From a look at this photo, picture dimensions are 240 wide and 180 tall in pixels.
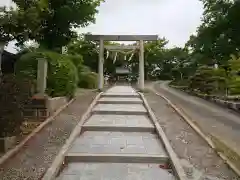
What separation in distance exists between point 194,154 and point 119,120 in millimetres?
3837

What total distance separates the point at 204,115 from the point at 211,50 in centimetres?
1482

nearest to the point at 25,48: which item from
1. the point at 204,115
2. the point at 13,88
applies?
the point at 204,115

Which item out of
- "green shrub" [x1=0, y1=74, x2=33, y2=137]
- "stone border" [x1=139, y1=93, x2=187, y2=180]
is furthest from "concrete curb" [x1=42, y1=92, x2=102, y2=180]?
"stone border" [x1=139, y1=93, x2=187, y2=180]

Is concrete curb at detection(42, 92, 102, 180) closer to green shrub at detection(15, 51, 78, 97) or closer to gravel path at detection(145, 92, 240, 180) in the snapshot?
gravel path at detection(145, 92, 240, 180)

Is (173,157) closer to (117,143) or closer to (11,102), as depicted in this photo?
(117,143)

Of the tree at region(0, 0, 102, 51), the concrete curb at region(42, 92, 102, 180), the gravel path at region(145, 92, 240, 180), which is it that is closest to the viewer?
the concrete curb at region(42, 92, 102, 180)

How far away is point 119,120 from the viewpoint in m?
10.1

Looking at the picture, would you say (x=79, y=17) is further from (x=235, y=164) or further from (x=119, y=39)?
(x=235, y=164)

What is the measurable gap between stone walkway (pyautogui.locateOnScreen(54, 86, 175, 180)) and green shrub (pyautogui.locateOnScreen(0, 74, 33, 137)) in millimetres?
1253

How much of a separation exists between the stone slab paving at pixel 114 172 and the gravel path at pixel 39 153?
1.47ft

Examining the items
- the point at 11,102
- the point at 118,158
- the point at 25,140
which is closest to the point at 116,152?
the point at 118,158

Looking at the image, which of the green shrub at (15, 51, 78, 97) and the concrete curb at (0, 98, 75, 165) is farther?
the green shrub at (15, 51, 78, 97)

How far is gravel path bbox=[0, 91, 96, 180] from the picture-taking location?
5281 millimetres

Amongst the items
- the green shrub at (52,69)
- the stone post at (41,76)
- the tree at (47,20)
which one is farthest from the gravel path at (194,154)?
the tree at (47,20)
